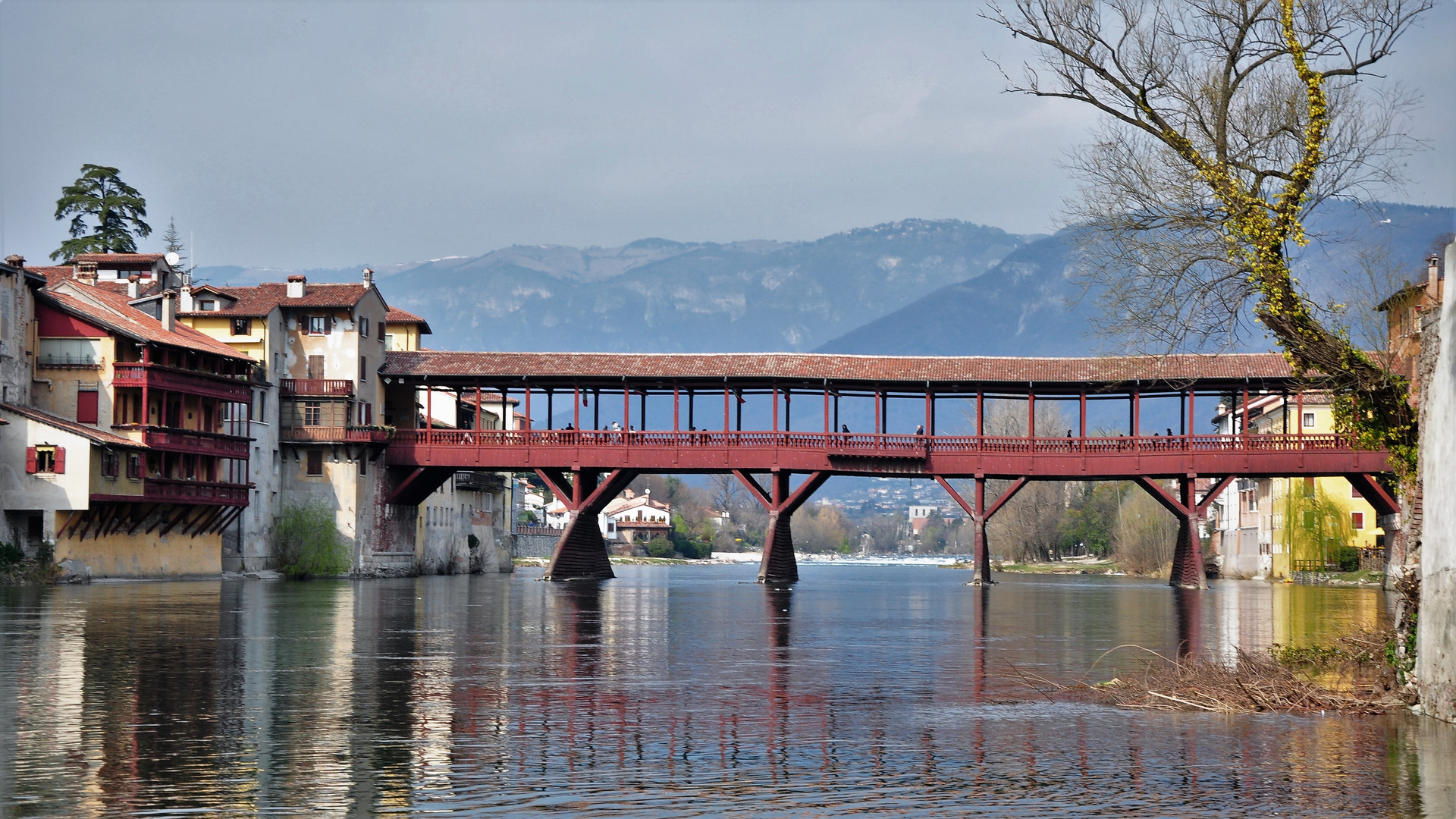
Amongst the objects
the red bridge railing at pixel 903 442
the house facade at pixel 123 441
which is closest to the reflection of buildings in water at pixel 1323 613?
the red bridge railing at pixel 903 442

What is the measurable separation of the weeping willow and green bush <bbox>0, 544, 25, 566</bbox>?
5425 centimetres

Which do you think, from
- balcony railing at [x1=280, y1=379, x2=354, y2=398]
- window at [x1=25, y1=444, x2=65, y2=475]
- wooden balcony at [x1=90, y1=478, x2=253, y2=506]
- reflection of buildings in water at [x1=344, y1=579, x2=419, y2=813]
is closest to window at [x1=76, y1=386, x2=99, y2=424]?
wooden balcony at [x1=90, y1=478, x2=253, y2=506]

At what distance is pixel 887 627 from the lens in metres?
34.0

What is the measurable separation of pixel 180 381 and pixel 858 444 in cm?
2606

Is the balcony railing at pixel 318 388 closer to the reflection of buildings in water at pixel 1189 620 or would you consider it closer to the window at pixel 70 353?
the window at pixel 70 353

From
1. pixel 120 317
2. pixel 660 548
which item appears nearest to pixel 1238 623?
pixel 120 317

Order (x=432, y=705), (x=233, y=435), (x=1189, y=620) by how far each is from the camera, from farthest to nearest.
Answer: (x=233, y=435), (x=1189, y=620), (x=432, y=705)

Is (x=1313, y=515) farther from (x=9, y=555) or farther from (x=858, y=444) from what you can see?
(x=9, y=555)

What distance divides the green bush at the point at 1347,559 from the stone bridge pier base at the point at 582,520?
34.0 meters

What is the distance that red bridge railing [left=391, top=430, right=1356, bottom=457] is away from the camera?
6003 centimetres

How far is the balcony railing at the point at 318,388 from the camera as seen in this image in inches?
2542

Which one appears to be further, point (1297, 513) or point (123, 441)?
point (1297, 513)

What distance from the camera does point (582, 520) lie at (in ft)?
211

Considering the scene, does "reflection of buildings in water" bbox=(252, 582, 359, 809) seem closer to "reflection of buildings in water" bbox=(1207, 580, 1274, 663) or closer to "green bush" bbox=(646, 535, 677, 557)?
"reflection of buildings in water" bbox=(1207, 580, 1274, 663)
